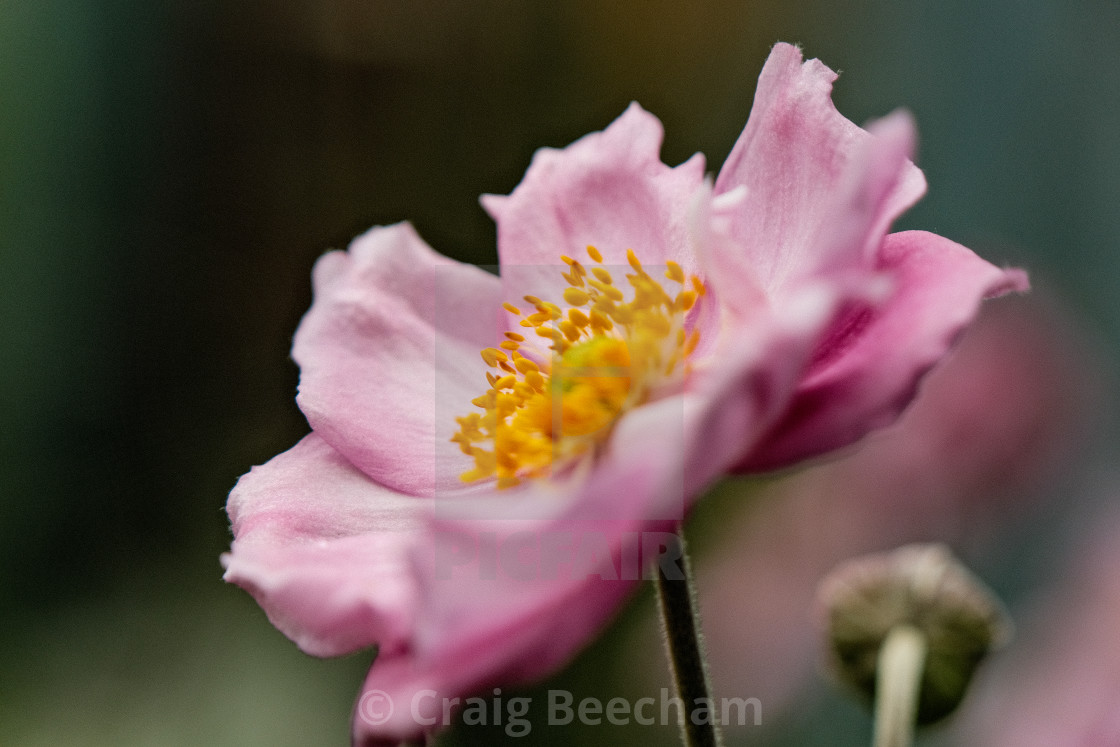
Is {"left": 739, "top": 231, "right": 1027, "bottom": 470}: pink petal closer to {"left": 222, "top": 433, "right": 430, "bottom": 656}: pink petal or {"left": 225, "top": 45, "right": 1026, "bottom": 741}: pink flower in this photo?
{"left": 225, "top": 45, "right": 1026, "bottom": 741}: pink flower

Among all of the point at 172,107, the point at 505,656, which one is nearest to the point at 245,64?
the point at 172,107

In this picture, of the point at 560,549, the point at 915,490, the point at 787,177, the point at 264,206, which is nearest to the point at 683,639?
the point at 560,549

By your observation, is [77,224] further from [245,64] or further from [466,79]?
[466,79]

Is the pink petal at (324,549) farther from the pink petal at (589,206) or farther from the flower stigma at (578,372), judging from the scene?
the pink petal at (589,206)

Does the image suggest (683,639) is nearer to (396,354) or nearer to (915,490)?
(396,354)

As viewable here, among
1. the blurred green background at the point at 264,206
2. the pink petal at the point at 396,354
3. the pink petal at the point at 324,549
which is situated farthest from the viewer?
the blurred green background at the point at 264,206

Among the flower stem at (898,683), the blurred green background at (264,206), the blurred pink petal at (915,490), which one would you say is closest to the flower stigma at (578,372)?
the flower stem at (898,683)

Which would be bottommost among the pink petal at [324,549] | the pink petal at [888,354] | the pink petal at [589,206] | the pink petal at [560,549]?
the pink petal at [324,549]

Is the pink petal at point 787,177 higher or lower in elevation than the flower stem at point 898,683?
higher
